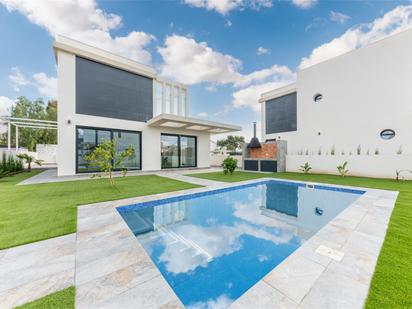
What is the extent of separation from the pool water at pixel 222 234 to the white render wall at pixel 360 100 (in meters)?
7.69

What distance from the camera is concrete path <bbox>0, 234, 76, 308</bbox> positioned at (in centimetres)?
164

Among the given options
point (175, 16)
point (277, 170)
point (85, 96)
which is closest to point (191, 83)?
point (175, 16)

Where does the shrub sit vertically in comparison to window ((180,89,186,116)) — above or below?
below

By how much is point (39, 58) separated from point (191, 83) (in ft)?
37.8

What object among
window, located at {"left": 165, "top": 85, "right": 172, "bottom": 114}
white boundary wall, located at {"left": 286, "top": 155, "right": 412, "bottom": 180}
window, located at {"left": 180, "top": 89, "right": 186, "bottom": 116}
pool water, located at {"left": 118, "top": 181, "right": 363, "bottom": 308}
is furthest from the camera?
window, located at {"left": 180, "top": 89, "right": 186, "bottom": 116}

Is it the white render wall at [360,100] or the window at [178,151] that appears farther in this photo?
the window at [178,151]

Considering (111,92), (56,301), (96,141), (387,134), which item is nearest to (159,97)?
(111,92)

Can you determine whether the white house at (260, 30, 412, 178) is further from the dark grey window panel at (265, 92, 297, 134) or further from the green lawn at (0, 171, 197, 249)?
the green lawn at (0, 171, 197, 249)

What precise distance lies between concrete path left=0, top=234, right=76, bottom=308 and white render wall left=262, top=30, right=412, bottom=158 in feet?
46.2

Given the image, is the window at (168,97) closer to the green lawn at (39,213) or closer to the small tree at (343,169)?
the green lawn at (39,213)

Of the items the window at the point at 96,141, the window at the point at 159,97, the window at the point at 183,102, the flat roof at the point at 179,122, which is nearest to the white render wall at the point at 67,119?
the window at the point at 96,141

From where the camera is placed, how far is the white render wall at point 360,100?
402 inches

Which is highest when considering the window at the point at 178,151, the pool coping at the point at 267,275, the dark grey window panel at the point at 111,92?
the dark grey window panel at the point at 111,92

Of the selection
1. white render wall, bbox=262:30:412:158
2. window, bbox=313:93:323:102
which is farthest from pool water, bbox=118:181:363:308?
window, bbox=313:93:323:102
